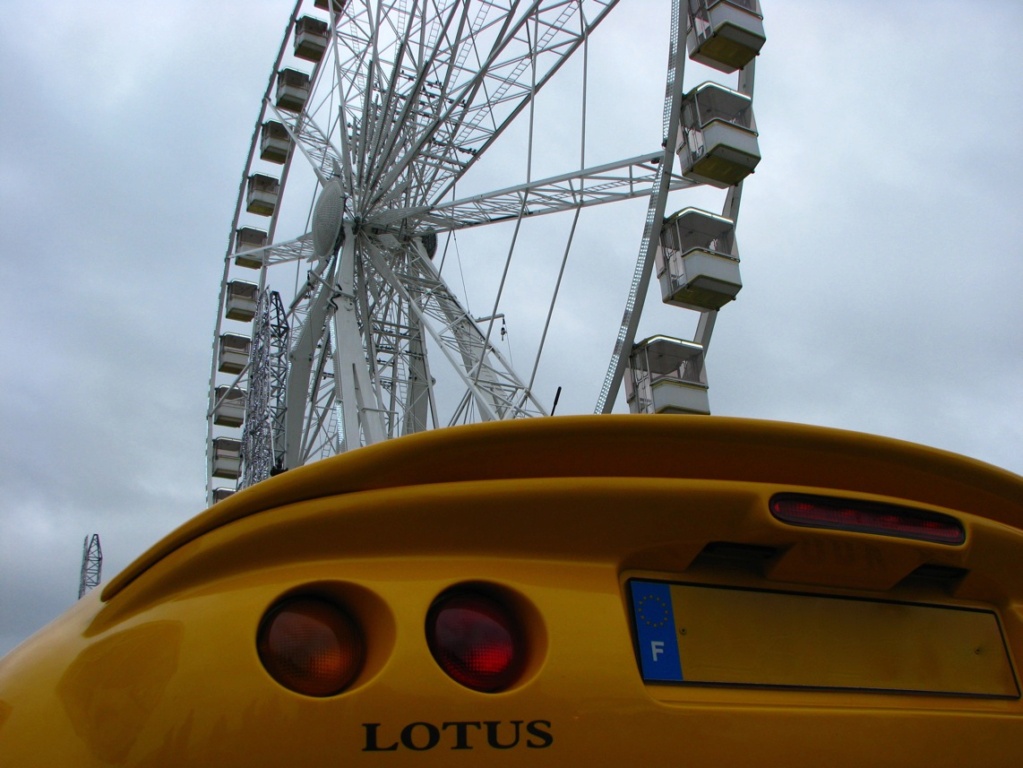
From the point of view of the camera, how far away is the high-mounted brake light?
1.24m

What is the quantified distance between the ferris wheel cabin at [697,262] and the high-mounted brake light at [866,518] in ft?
27.8

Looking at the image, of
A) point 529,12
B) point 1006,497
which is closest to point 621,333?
point 529,12

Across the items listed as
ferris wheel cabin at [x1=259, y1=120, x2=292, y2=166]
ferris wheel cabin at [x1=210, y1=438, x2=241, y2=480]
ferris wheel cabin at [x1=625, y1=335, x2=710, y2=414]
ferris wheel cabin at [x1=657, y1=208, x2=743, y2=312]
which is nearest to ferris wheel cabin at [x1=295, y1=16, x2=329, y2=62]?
ferris wheel cabin at [x1=259, y1=120, x2=292, y2=166]

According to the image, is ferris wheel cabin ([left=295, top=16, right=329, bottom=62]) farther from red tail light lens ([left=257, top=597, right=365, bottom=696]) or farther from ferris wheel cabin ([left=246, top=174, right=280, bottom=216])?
red tail light lens ([left=257, top=597, right=365, bottom=696])

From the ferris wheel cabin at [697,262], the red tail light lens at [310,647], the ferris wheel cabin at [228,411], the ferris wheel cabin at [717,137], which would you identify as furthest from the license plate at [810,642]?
the ferris wheel cabin at [228,411]

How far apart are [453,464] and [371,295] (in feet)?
41.5

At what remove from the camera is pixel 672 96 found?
10039 mm

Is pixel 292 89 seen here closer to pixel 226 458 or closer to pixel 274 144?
pixel 274 144

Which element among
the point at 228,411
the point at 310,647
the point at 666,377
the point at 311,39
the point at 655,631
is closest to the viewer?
the point at 310,647

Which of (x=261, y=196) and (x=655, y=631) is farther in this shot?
(x=261, y=196)

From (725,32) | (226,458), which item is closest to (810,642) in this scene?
(725,32)

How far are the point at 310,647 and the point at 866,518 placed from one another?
790 mm

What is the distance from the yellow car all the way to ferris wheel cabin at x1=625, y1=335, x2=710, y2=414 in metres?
7.50

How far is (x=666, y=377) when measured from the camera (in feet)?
29.9
